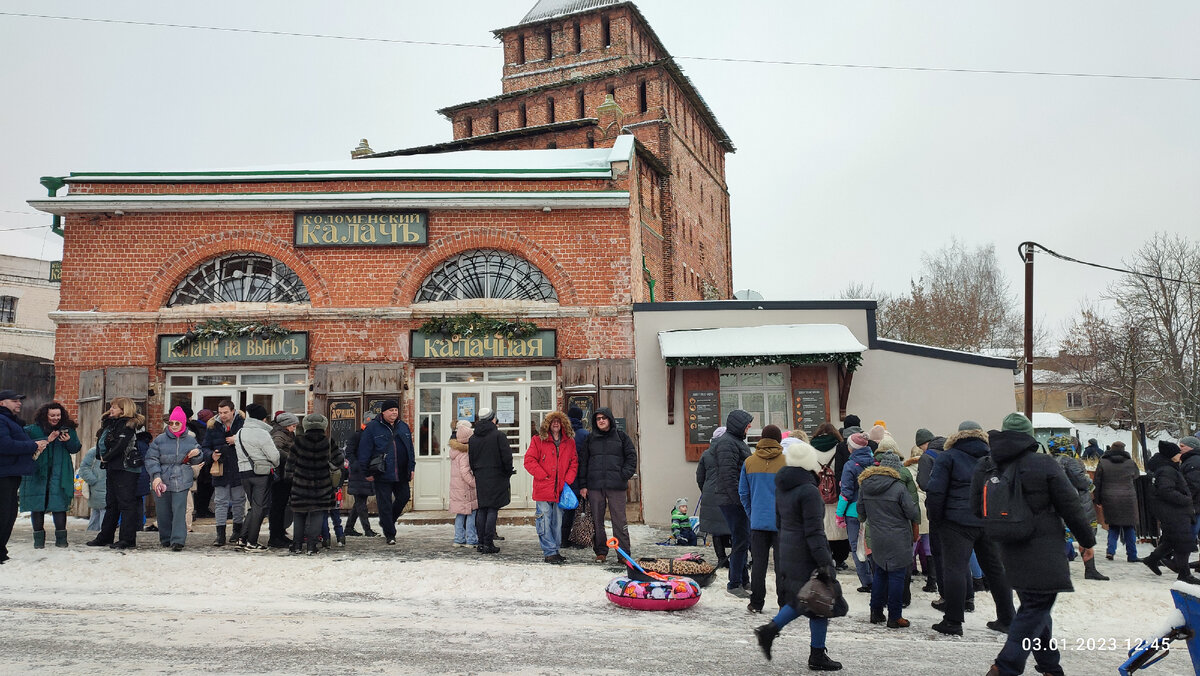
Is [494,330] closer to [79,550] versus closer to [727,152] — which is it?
[79,550]

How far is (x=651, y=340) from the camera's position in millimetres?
13617

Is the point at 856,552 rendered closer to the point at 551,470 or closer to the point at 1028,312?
the point at 551,470

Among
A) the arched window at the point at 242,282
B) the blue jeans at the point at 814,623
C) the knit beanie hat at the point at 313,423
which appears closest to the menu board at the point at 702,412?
the knit beanie hat at the point at 313,423

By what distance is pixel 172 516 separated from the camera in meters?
9.70

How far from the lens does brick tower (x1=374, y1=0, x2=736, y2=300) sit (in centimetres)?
3359

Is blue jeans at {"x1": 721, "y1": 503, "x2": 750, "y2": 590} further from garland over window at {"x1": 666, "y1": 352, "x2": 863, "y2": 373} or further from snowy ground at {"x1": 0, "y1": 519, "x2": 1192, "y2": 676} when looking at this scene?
garland over window at {"x1": 666, "y1": 352, "x2": 863, "y2": 373}

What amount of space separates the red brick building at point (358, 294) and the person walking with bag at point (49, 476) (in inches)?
150

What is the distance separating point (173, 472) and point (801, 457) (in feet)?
25.0

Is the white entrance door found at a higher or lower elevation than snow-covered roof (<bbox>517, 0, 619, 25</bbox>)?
lower

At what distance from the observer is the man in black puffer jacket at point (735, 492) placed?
313 inches

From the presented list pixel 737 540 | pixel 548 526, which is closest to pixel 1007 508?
pixel 737 540

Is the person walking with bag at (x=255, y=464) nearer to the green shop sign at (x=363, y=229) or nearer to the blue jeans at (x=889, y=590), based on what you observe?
the green shop sign at (x=363, y=229)

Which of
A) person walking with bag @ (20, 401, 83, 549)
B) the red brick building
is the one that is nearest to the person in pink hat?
person walking with bag @ (20, 401, 83, 549)

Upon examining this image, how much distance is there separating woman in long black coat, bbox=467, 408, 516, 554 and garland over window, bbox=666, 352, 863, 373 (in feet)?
12.9
